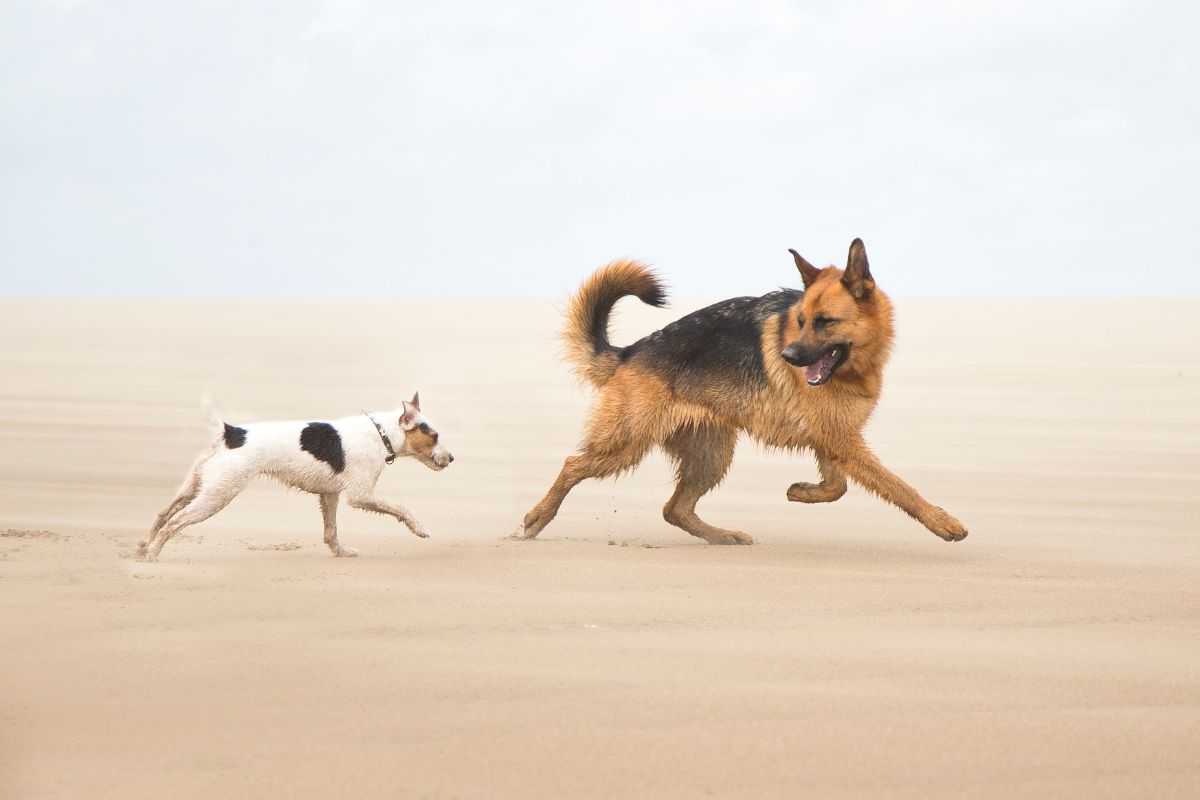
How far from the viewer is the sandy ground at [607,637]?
3.98 m

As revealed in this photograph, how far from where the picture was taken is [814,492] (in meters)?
7.79

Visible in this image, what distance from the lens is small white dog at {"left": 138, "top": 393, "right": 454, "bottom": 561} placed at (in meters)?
6.88

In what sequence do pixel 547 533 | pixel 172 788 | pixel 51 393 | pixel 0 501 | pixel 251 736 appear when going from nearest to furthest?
pixel 172 788
pixel 251 736
pixel 547 533
pixel 0 501
pixel 51 393

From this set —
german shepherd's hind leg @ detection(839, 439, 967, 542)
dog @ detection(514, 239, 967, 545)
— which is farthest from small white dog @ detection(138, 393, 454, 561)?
german shepherd's hind leg @ detection(839, 439, 967, 542)

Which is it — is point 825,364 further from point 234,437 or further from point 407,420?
point 234,437

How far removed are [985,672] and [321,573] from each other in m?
3.08

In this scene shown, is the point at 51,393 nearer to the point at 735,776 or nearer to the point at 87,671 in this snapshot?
the point at 87,671

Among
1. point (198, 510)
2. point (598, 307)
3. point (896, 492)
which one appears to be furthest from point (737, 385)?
point (198, 510)

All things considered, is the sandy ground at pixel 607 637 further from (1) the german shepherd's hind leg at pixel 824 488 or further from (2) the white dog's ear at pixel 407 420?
(2) the white dog's ear at pixel 407 420

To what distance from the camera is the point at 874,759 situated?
4.03m

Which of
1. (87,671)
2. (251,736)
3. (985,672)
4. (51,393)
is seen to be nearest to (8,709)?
(87,671)

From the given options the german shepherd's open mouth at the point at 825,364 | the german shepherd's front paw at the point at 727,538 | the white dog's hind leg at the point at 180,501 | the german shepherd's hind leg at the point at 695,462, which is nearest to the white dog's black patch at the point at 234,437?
the white dog's hind leg at the point at 180,501

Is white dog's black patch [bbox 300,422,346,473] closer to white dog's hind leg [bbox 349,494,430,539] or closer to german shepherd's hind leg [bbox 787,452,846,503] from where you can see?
white dog's hind leg [bbox 349,494,430,539]

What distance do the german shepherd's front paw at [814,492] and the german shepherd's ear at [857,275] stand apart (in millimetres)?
1128
